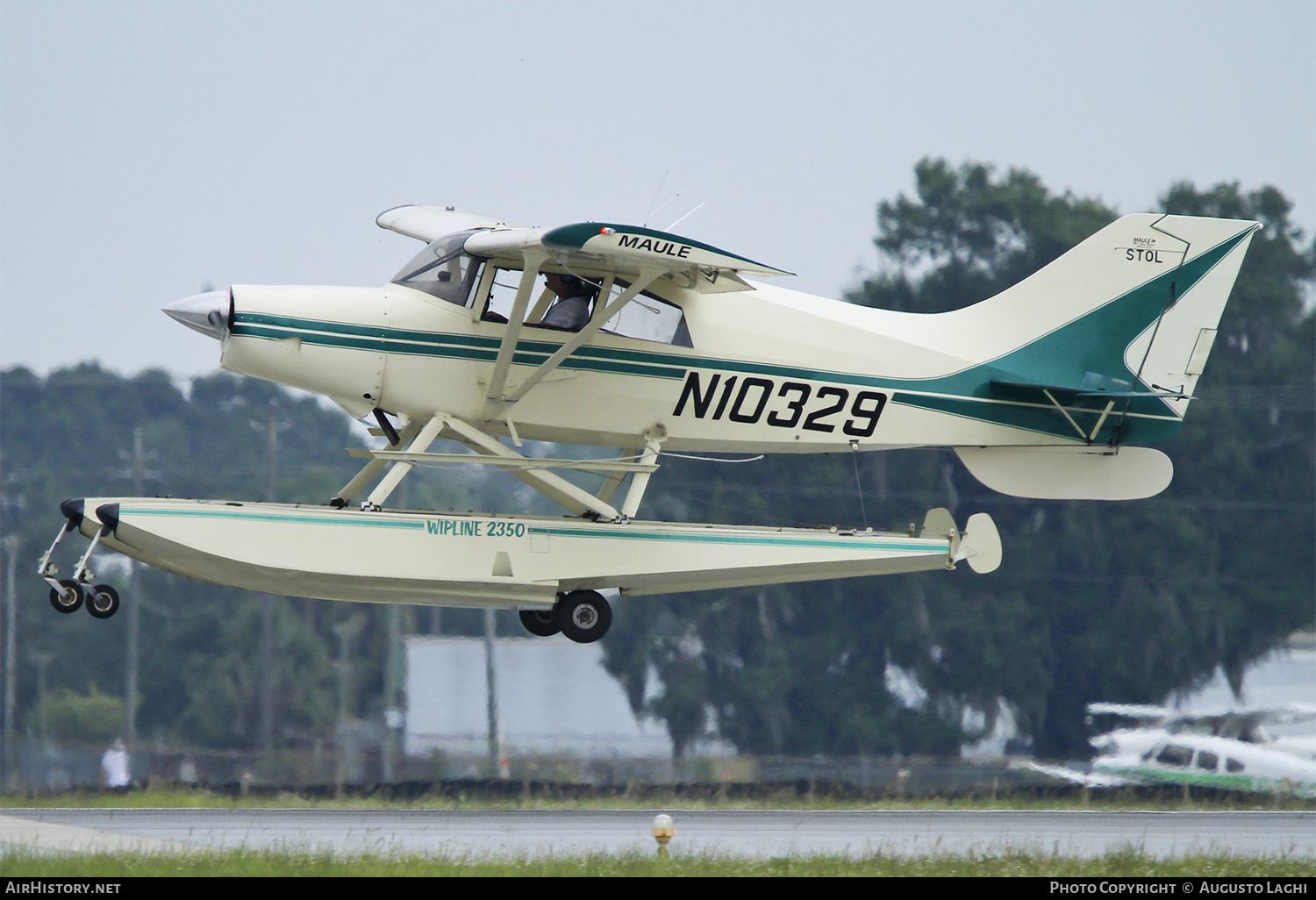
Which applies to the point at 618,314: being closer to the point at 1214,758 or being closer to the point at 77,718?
the point at 1214,758

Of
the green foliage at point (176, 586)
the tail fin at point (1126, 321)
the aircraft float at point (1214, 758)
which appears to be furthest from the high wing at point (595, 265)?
the green foliage at point (176, 586)

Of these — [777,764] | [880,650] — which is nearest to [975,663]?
[880,650]

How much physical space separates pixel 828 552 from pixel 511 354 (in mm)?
3293

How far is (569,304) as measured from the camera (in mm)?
12188

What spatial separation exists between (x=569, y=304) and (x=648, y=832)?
738cm

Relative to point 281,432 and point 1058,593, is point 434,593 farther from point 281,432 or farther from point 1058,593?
point 281,432

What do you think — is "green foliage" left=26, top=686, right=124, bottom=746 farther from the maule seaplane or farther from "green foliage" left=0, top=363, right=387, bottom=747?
the maule seaplane

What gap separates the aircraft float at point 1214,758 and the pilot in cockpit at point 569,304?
14.2 metres

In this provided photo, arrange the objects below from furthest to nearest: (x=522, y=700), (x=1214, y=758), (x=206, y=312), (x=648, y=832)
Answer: (x=522, y=700) < (x=1214, y=758) < (x=648, y=832) < (x=206, y=312)

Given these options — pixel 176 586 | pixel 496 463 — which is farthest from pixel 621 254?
pixel 176 586

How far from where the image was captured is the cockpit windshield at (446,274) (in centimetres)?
1201

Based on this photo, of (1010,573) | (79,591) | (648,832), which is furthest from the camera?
(1010,573)

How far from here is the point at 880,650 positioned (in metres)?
31.1

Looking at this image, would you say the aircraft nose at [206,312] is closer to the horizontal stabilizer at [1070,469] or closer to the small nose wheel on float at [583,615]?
the small nose wheel on float at [583,615]
